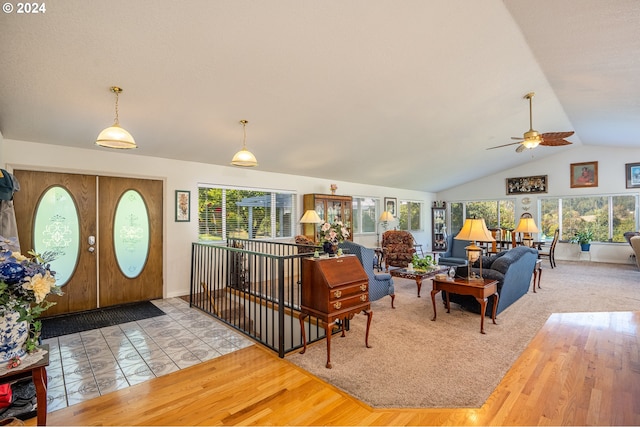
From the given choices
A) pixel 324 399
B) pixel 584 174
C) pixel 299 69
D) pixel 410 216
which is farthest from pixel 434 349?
pixel 584 174

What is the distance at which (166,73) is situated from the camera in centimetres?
291

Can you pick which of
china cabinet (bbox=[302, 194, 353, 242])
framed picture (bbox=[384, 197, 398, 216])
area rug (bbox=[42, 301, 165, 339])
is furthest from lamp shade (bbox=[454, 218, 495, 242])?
framed picture (bbox=[384, 197, 398, 216])

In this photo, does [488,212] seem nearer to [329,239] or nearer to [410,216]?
[410,216]

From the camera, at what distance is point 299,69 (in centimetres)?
323

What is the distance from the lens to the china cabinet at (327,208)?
22.4ft

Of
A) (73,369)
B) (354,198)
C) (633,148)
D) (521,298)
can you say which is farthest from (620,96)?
(73,369)

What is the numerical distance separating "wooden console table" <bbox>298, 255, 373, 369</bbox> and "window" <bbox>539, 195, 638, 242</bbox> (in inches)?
372

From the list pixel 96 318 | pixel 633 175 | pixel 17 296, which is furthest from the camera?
pixel 633 175

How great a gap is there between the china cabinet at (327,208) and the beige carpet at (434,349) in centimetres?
256

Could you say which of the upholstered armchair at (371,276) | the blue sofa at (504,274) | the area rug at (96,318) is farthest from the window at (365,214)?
the area rug at (96,318)

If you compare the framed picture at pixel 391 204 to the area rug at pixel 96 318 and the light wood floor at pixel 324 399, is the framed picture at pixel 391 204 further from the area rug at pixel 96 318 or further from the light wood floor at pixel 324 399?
the area rug at pixel 96 318

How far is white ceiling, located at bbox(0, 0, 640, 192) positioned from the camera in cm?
240

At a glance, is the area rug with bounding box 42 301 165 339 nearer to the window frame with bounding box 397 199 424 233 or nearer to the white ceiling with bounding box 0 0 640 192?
the white ceiling with bounding box 0 0 640 192

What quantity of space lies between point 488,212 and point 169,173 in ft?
34.4
